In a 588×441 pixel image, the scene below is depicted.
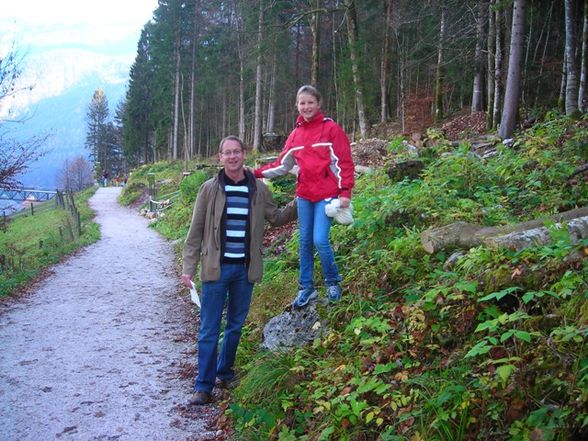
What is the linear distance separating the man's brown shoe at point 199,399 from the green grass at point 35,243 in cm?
581

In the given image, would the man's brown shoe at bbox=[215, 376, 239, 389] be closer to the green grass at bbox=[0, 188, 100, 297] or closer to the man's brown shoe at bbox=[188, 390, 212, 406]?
the man's brown shoe at bbox=[188, 390, 212, 406]

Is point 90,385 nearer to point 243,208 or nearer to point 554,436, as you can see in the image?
point 243,208

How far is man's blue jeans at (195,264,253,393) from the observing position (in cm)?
439

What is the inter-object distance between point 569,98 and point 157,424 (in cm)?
1138

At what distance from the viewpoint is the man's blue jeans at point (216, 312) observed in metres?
4.39

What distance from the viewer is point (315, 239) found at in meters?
4.56

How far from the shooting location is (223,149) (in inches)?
172

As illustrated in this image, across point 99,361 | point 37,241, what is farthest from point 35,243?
point 99,361

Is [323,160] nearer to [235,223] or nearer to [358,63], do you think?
[235,223]

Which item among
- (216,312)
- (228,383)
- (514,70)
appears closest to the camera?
(216,312)

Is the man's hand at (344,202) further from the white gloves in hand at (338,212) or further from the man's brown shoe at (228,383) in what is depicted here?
the man's brown shoe at (228,383)

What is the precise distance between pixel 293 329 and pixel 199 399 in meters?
1.13

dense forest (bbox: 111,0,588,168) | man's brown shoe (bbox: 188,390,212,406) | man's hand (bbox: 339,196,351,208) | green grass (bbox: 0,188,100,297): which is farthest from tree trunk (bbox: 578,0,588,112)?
green grass (bbox: 0,188,100,297)

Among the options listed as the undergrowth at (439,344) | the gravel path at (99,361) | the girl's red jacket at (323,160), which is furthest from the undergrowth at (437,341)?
the girl's red jacket at (323,160)
